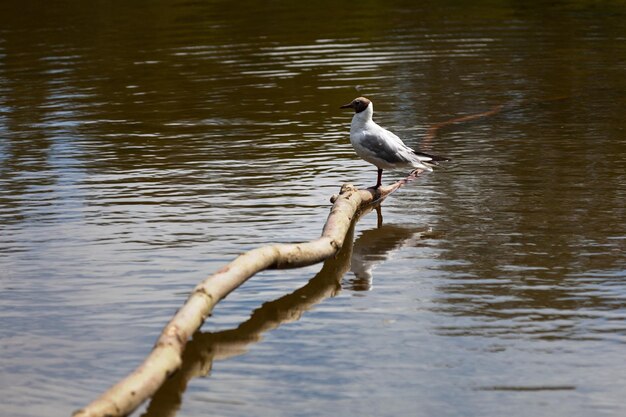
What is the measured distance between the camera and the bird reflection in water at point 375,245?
370 inches

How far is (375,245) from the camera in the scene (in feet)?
34.3

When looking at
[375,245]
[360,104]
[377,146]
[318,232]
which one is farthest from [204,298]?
[360,104]

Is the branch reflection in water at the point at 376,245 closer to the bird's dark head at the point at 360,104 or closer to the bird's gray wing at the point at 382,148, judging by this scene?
the bird's gray wing at the point at 382,148

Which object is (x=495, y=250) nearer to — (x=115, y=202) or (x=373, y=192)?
(x=373, y=192)

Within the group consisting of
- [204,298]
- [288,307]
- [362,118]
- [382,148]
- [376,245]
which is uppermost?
[362,118]

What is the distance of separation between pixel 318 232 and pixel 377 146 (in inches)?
51.8

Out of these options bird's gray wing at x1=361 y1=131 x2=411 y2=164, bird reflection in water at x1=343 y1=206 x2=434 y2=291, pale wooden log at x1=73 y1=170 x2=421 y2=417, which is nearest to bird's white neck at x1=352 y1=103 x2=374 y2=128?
bird's gray wing at x1=361 y1=131 x2=411 y2=164

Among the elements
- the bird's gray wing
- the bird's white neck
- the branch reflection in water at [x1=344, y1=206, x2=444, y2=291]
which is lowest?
the branch reflection in water at [x1=344, y1=206, x2=444, y2=291]

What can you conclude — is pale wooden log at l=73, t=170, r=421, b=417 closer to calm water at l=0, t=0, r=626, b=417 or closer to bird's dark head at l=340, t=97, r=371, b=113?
calm water at l=0, t=0, r=626, b=417

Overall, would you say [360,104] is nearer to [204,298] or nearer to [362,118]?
[362,118]

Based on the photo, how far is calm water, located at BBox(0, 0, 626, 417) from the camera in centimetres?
732

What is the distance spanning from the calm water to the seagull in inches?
16.9

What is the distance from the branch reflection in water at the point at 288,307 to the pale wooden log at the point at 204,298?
0.22 meters

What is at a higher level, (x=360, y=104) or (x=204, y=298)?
(x=360, y=104)
